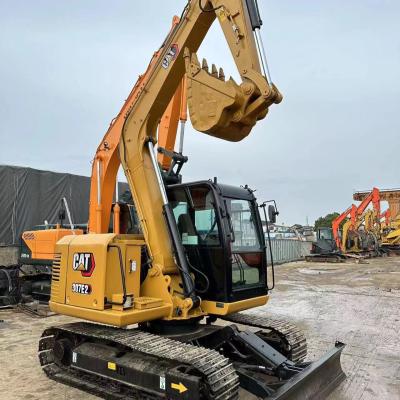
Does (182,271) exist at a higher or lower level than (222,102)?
lower

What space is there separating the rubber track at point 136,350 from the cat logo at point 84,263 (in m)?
0.69

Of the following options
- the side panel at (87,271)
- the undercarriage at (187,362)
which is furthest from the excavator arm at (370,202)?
the side panel at (87,271)

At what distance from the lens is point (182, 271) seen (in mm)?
4895

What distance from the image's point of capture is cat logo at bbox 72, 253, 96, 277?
16.5ft

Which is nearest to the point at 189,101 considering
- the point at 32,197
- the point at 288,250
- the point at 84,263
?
the point at 84,263

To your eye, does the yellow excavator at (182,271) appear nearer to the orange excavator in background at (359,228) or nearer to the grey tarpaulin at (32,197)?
the grey tarpaulin at (32,197)

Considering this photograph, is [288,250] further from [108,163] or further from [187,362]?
[187,362]

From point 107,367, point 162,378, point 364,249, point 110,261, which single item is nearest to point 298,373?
point 162,378

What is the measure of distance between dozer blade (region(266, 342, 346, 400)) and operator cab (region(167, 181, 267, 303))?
102 centimetres

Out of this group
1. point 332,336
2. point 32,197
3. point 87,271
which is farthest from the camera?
point 32,197

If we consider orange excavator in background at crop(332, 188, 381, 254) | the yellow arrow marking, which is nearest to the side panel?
the yellow arrow marking

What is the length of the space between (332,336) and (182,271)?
4056 millimetres

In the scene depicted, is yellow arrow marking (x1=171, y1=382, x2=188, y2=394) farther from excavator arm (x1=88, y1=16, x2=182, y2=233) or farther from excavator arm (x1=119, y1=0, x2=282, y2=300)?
excavator arm (x1=88, y1=16, x2=182, y2=233)

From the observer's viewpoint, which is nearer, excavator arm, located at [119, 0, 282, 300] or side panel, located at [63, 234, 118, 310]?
excavator arm, located at [119, 0, 282, 300]
